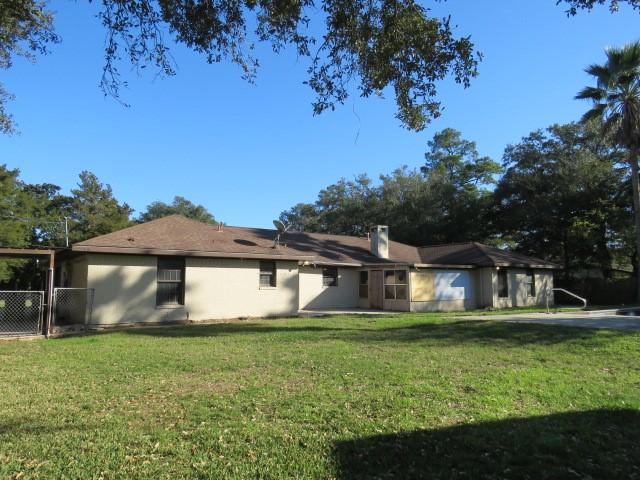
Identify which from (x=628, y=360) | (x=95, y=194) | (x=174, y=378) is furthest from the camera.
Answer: (x=95, y=194)

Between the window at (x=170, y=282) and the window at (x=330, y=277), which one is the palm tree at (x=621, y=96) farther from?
the window at (x=170, y=282)

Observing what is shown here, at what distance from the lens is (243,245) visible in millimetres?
19141

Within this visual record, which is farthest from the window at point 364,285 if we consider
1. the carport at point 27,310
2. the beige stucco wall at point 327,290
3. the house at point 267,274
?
the carport at point 27,310

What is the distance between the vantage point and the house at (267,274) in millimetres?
15938

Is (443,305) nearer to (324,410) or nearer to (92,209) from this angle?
(324,410)

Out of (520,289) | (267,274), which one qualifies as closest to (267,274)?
(267,274)

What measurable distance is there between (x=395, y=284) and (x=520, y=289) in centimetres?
799

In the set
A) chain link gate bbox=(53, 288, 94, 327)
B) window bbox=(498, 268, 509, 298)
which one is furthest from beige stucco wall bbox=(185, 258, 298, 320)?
window bbox=(498, 268, 509, 298)

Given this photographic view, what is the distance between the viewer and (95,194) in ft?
151

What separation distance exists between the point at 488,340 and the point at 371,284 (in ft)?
43.7

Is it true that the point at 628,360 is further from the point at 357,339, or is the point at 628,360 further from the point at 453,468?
the point at 453,468

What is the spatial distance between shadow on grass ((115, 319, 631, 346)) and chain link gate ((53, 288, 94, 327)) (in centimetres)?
204

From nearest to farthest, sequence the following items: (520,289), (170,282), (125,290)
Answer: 1. (125,290)
2. (170,282)
3. (520,289)

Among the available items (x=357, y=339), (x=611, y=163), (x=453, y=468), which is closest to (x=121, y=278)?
(x=357, y=339)
